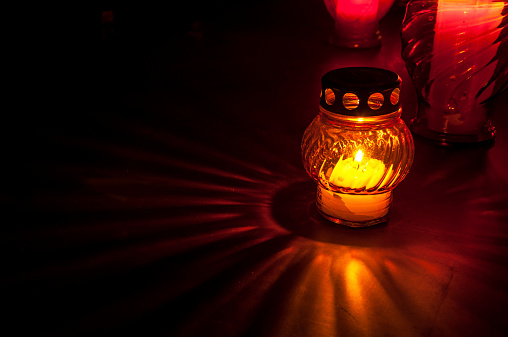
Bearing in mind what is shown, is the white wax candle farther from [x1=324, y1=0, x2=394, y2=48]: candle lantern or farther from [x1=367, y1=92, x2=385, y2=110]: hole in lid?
[x1=324, y1=0, x2=394, y2=48]: candle lantern

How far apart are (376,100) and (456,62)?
1.00 ft

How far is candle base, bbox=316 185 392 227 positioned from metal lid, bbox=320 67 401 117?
0.33 feet

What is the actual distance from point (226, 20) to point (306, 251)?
3.87ft

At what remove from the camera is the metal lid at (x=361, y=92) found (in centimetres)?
56

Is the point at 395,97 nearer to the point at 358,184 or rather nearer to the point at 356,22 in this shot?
the point at 358,184

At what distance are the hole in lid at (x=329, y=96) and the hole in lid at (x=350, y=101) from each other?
0.02 meters

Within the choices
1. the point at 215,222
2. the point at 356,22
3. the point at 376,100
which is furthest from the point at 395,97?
the point at 356,22

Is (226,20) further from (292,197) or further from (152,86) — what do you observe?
(292,197)

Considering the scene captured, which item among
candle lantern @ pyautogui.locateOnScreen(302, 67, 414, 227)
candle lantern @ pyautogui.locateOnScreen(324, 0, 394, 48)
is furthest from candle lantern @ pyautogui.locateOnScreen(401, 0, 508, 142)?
candle lantern @ pyautogui.locateOnScreen(324, 0, 394, 48)

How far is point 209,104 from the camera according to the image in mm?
1030

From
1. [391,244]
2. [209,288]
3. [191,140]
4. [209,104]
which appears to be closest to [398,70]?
[209,104]

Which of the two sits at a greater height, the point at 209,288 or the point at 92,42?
the point at 92,42

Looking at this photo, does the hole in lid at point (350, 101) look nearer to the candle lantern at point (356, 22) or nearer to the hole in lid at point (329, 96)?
the hole in lid at point (329, 96)

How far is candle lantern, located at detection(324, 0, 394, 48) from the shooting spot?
4.49ft
